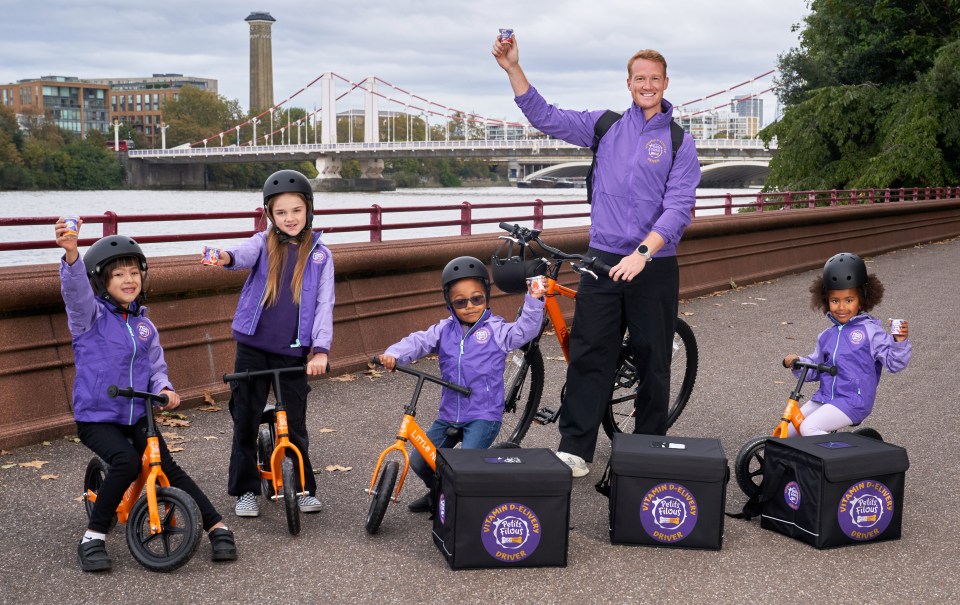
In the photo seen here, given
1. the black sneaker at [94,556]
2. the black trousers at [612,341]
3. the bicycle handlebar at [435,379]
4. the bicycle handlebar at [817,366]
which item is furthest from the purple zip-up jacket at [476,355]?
Result: the black sneaker at [94,556]

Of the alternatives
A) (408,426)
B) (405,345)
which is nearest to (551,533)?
(408,426)

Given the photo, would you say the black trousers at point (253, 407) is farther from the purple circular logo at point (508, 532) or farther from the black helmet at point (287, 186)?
the purple circular logo at point (508, 532)

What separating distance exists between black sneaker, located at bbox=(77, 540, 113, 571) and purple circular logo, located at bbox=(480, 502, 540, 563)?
1408 millimetres

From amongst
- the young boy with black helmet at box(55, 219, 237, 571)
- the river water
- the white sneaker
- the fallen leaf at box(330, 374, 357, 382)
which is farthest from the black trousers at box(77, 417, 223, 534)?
the river water

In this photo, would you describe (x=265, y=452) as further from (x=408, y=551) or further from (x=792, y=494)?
(x=792, y=494)

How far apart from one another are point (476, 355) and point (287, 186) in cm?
111

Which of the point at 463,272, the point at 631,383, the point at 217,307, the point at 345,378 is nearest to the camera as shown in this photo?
the point at 463,272

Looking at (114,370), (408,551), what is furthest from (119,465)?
(408,551)

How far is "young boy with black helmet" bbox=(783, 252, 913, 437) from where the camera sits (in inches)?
200

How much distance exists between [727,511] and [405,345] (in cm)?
164

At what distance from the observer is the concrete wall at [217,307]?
18.8ft

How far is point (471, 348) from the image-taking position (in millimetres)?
4734

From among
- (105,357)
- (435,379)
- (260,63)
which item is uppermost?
(260,63)

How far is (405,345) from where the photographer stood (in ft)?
15.3
